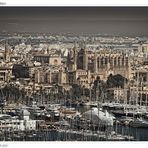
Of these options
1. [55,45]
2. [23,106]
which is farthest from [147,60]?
[23,106]

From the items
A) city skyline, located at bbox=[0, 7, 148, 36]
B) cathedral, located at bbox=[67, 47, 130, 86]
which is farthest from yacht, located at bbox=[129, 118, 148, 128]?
city skyline, located at bbox=[0, 7, 148, 36]

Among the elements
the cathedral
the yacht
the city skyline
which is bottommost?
the yacht

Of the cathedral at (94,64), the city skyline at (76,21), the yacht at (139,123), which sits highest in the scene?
the city skyline at (76,21)

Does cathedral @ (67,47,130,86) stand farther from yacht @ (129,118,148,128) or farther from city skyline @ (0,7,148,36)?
yacht @ (129,118,148,128)

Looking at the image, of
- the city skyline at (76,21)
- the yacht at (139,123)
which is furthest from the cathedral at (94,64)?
the yacht at (139,123)

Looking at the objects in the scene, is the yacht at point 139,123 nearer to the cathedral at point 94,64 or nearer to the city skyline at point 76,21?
the cathedral at point 94,64

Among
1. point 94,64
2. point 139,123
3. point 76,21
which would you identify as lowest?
point 139,123

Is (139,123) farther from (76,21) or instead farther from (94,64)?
(76,21)

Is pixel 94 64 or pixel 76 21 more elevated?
pixel 76 21

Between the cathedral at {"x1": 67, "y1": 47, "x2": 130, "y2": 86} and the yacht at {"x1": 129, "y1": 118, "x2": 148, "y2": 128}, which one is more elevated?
the cathedral at {"x1": 67, "y1": 47, "x2": 130, "y2": 86}

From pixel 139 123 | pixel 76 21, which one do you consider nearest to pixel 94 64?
pixel 76 21
